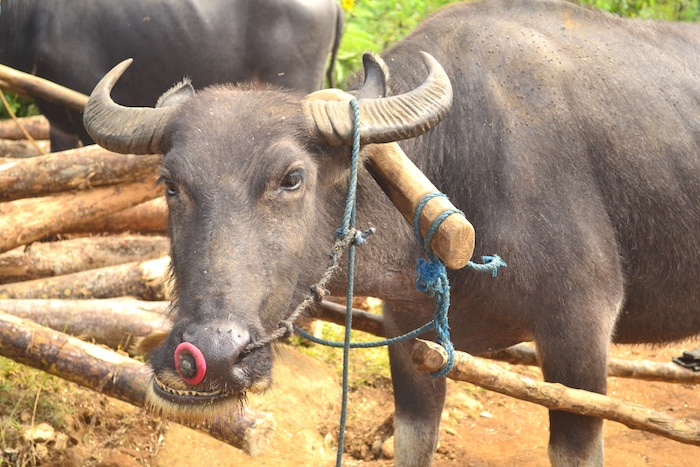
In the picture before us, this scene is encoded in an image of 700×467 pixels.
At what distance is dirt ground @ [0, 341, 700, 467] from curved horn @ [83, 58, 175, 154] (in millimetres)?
1275

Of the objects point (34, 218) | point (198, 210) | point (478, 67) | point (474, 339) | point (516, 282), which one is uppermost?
point (478, 67)

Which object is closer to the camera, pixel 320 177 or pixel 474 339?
pixel 320 177

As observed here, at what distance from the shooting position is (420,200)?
2828 millimetres

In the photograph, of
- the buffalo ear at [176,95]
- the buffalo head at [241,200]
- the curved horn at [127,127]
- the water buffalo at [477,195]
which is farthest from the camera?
the buffalo ear at [176,95]

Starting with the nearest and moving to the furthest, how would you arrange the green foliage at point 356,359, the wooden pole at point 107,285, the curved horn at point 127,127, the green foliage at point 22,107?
the curved horn at point 127,127 < the wooden pole at point 107,285 < the green foliage at point 356,359 < the green foliage at point 22,107

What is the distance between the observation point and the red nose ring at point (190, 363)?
2.53 m

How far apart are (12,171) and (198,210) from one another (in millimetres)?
2236

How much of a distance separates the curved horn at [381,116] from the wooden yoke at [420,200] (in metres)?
0.11

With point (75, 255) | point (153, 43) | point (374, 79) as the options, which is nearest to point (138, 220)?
point (75, 255)

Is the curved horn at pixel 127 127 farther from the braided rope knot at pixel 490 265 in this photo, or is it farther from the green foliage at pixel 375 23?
the green foliage at pixel 375 23

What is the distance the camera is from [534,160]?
334cm

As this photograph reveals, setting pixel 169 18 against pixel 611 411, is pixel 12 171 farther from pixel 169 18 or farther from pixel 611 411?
pixel 611 411

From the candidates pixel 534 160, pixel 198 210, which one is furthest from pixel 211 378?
pixel 534 160

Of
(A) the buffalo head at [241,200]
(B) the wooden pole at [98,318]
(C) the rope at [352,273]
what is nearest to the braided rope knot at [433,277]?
(C) the rope at [352,273]
